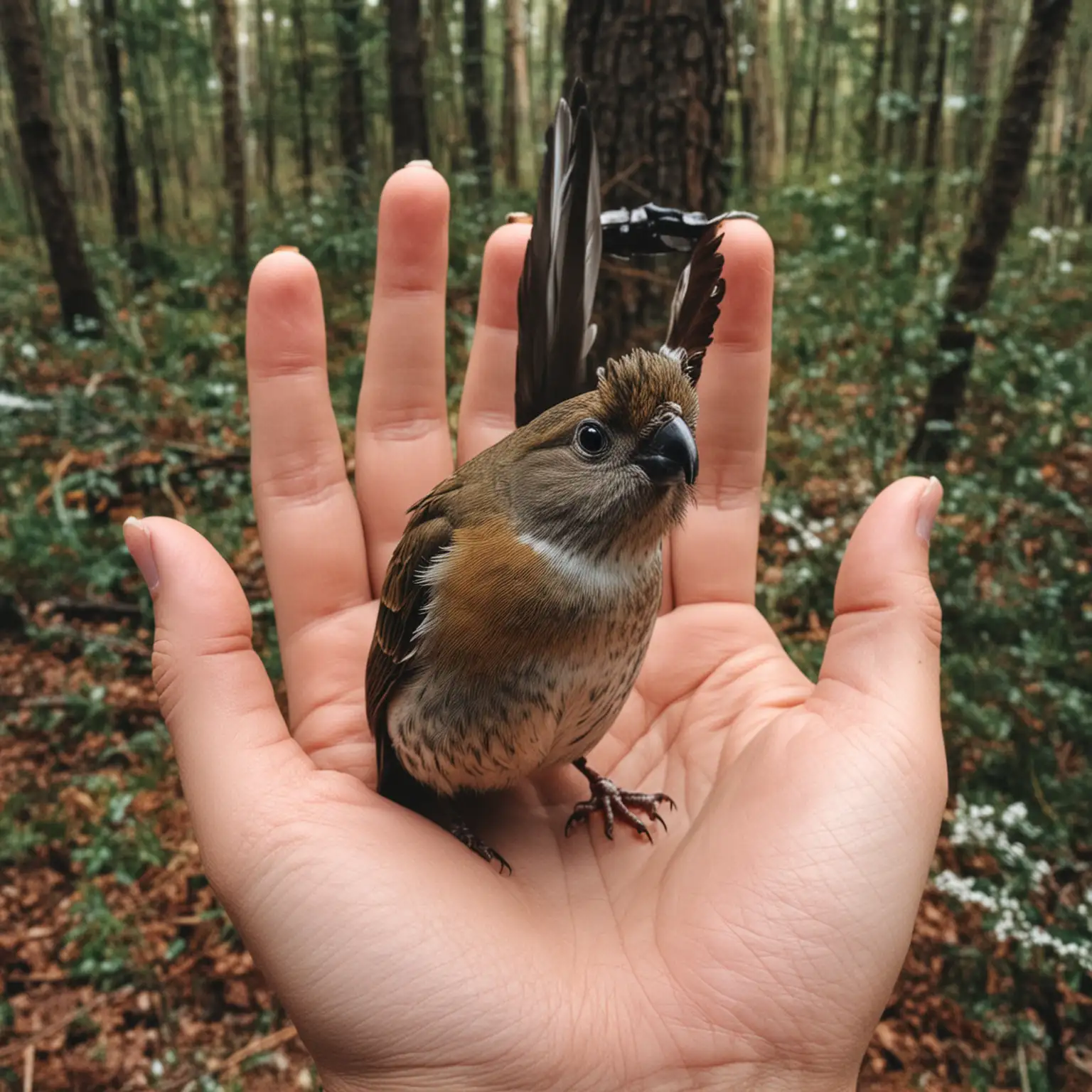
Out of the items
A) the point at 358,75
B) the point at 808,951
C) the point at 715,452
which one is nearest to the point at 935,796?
the point at 808,951

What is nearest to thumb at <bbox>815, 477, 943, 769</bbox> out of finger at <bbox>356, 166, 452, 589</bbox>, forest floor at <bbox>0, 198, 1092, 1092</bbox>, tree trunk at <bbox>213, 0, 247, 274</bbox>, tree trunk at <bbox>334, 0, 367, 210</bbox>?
finger at <bbox>356, 166, 452, 589</bbox>

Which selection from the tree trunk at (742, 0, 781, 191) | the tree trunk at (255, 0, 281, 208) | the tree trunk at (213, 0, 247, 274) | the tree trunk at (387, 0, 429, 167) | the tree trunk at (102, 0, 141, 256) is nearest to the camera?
the tree trunk at (213, 0, 247, 274)

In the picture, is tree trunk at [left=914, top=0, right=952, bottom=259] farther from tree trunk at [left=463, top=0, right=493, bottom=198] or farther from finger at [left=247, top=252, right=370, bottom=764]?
finger at [left=247, top=252, right=370, bottom=764]

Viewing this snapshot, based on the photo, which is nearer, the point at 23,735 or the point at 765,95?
the point at 23,735

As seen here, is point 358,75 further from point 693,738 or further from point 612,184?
point 693,738

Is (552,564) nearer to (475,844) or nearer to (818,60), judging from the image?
(475,844)

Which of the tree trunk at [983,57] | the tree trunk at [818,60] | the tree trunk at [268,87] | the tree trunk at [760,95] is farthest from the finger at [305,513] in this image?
the tree trunk at [818,60]

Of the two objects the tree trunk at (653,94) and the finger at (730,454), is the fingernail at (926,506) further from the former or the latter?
the tree trunk at (653,94)
